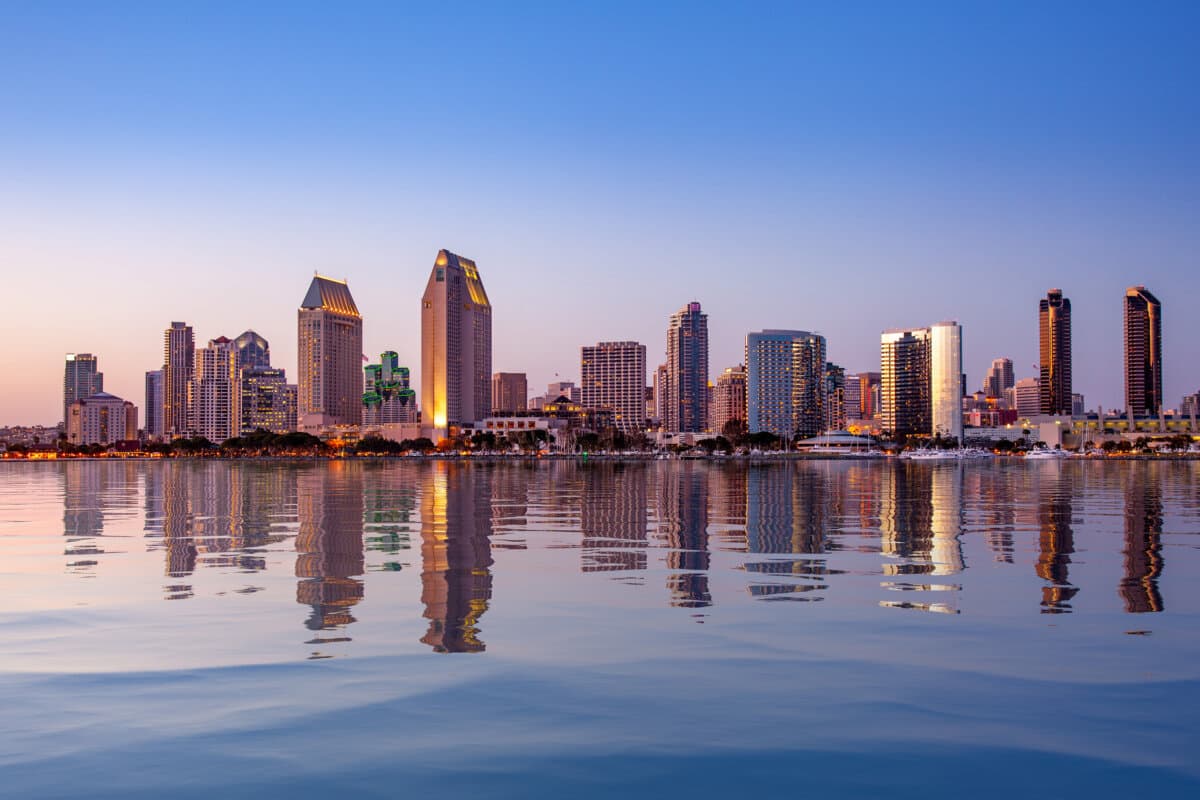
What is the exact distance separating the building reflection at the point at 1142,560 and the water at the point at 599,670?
0.72ft

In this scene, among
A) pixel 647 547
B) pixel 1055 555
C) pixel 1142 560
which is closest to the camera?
pixel 1142 560

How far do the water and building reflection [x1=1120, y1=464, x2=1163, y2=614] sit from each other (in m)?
0.22

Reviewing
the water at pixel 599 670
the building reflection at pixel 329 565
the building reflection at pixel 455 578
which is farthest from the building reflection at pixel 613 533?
the building reflection at pixel 329 565

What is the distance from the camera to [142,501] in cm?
7094

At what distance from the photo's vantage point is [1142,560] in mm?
31188

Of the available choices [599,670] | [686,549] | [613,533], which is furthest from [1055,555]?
[599,670]

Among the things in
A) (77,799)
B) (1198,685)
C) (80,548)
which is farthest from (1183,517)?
(77,799)

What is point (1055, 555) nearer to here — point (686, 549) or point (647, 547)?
point (686, 549)

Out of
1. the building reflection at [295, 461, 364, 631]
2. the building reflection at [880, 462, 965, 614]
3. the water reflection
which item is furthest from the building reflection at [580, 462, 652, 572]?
the building reflection at [880, 462, 965, 614]

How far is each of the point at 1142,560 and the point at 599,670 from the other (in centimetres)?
2238

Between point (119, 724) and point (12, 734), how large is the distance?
121 centimetres

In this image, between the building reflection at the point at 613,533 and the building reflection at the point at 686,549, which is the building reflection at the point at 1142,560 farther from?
the building reflection at the point at 613,533

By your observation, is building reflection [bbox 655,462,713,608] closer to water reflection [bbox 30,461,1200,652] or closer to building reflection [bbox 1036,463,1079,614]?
water reflection [bbox 30,461,1200,652]

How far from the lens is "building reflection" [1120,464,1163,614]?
911 inches
